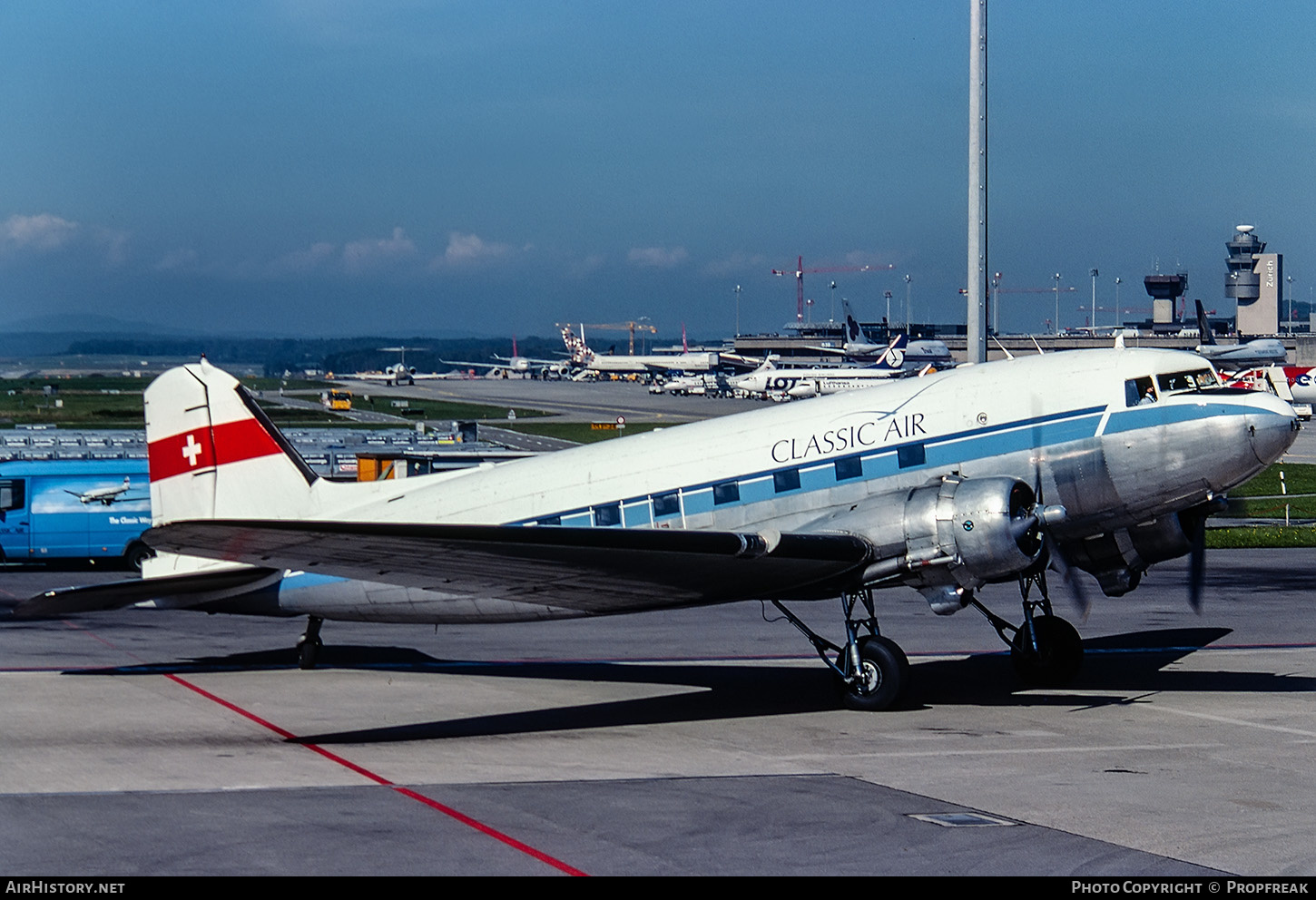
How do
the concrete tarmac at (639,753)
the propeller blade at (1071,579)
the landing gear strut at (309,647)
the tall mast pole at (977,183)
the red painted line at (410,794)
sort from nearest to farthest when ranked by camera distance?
the red painted line at (410,794)
the concrete tarmac at (639,753)
the propeller blade at (1071,579)
the landing gear strut at (309,647)
the tall mast pole at (977,183)

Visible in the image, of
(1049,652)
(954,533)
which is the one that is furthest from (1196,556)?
(954,533)

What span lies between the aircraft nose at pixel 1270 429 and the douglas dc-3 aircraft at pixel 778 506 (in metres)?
0.03

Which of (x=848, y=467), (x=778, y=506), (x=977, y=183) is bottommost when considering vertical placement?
(x=778, y=506)

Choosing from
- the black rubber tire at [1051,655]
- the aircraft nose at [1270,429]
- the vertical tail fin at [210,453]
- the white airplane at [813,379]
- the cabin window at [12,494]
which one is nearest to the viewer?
the aircraft nose at [1270,429]

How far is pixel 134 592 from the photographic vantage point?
2117 centimetres

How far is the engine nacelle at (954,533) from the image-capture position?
61.2 ft

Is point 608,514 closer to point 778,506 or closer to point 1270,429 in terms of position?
point 778,506

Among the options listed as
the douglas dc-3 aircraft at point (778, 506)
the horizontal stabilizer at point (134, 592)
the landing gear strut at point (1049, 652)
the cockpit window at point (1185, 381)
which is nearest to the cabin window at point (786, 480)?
the douglas dc-3 aircraft at point (778, 506)

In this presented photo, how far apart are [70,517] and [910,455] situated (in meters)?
30.2

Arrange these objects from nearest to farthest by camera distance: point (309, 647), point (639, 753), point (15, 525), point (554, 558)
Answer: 1. point (554, 558)
2. point (639, 753)
3. point (309, 647)
4. point (15, 525)

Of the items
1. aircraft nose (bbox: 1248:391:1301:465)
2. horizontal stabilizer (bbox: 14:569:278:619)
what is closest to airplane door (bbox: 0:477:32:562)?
horizontal stabilizer (bbox: 14:569:278:619)

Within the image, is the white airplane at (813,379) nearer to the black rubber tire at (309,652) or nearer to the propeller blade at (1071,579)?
the black rubber tire at (309,652)

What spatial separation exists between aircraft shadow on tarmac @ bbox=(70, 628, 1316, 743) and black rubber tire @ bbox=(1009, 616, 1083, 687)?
13.1 inches

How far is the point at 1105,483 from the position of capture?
19.8 m
